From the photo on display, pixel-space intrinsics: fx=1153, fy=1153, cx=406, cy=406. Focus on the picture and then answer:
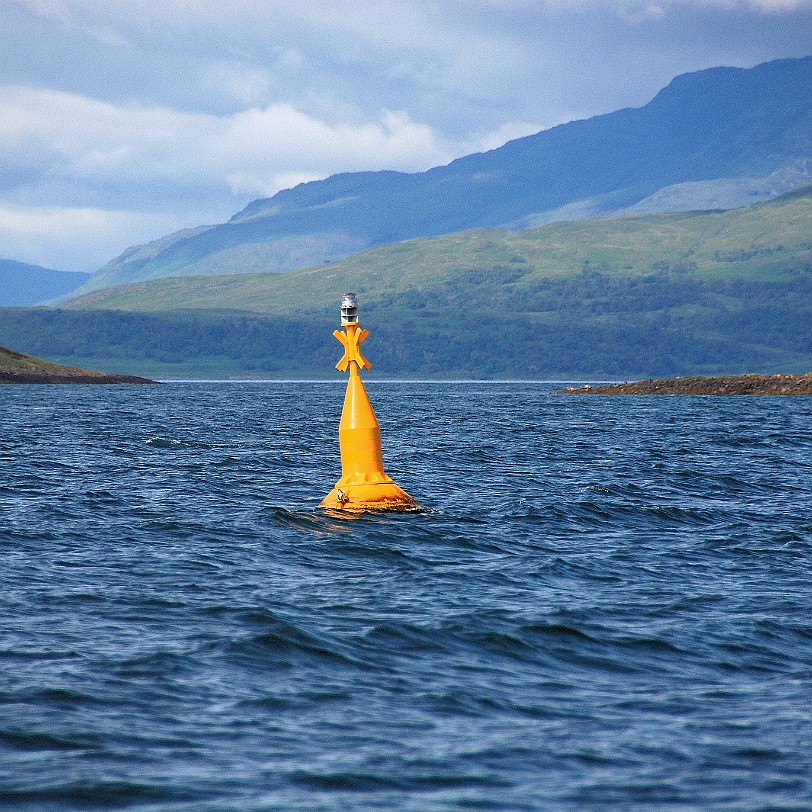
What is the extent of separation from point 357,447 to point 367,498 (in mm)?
1125

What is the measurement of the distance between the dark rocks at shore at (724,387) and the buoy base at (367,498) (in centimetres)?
10817

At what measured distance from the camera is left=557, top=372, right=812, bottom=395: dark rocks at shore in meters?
126

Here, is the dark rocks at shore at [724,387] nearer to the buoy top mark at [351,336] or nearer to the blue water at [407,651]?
the blue water at [407,651]

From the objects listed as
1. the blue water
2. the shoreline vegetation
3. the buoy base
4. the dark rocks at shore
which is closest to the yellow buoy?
the buoy base

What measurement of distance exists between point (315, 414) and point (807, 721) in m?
70.4

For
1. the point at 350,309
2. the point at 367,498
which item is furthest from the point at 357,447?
the point at 350,309

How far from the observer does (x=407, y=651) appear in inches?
475

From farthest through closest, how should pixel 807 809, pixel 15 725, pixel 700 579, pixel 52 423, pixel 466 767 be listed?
1. pixel 52 423
2. pixel 700 579
3. pixel 15 725
4. pixel 466 767
5. pixel 807 809

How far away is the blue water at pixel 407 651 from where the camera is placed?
27.8 feet

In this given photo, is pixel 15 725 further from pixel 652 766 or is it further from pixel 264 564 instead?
pixel 264 564

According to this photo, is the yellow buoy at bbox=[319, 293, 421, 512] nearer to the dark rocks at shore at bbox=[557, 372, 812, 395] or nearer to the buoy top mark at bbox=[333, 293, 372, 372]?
the buoy top mark at bbox=[333, 293, 372, 372]

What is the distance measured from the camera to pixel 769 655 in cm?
1219

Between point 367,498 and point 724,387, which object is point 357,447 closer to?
point 367,498

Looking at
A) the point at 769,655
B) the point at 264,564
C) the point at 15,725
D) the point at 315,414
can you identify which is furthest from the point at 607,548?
the point at 315,414
